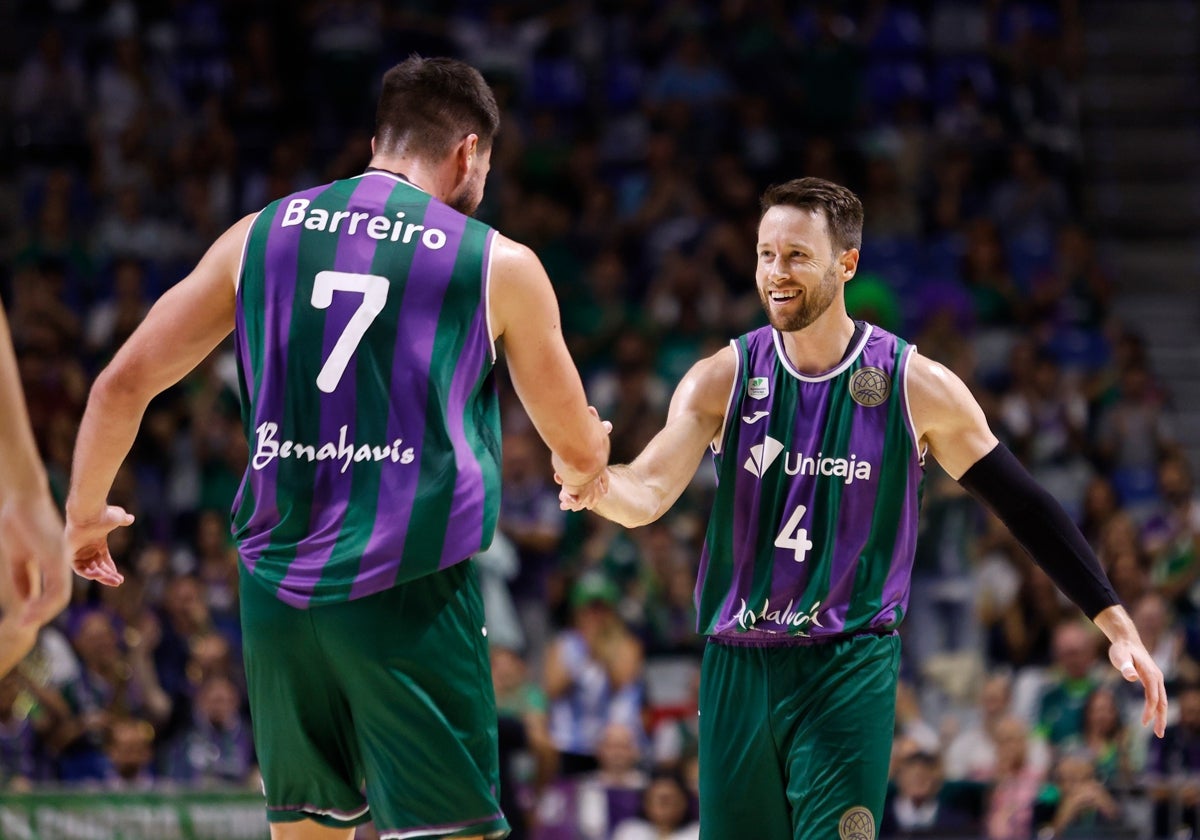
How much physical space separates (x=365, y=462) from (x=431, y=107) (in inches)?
40.6

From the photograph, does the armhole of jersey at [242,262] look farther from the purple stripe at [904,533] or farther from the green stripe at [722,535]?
the purple stripe at [904,533]

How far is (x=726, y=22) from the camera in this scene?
51.9 ft

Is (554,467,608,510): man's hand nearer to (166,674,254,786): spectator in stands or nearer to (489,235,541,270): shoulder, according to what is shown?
(489,235,541,270): shoulder

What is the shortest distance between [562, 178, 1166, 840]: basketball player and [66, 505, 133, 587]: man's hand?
4.54ft

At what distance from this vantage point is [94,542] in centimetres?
480

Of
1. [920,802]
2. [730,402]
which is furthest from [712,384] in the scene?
[920,802]

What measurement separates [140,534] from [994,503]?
7.82 m

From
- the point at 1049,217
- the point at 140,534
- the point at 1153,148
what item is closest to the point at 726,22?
the point at 1049,217

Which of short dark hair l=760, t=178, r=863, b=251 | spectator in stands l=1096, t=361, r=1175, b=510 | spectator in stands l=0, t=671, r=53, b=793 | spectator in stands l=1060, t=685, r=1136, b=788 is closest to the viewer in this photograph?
short dark hair l=760, t=178, r=863, b=251

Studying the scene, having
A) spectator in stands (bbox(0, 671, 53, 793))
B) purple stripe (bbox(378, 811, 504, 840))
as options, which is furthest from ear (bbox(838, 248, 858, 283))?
spectator in stands (bbox(0, 671, 53, 793))

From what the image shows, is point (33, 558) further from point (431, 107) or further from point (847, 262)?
point (847, 262)

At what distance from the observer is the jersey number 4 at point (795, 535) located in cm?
543

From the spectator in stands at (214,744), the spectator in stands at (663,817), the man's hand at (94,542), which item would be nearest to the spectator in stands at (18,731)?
the spectator in stands at (214,744)

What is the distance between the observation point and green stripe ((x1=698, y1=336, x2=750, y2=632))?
5.51m
